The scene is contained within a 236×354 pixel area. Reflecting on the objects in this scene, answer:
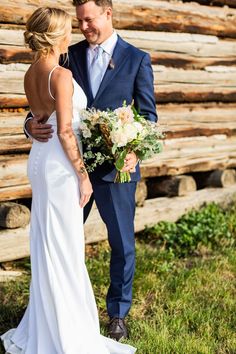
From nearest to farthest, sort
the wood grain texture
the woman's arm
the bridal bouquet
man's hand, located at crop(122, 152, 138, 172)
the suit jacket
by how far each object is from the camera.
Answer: the woman's arm
the bridal bouquet
man's hand, located at crop(122, 152, 138, 172)
the suit jacket
the wood grain texture

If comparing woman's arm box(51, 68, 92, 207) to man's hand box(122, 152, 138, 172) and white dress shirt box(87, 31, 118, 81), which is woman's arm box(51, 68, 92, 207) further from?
white dress shirt box(87, 31, 118, 81)

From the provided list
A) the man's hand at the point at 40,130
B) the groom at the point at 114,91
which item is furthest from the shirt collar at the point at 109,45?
the man's hand at the point at 40,130

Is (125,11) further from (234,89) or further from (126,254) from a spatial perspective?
(126,254)

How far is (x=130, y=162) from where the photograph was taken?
405 cm

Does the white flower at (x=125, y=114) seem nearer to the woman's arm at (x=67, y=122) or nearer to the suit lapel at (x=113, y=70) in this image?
the woman's arm at (x=67, y=122)

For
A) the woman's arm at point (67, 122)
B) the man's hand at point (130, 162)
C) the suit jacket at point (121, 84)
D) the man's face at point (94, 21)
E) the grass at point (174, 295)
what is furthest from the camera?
the grass at point (174, 295)

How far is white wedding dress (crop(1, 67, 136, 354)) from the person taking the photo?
3.93 metres

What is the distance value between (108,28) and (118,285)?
1.63 meters

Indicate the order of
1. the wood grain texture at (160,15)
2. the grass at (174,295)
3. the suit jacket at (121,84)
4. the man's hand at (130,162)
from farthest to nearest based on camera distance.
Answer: the wood grain texture at (160,15) → the grass at (174,295) → the suit jacket at (121,84) → the man's hand at (130,162)

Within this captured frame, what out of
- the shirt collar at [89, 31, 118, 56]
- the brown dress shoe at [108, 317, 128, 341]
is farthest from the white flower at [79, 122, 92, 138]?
the brown dress shoe at [108, 317, 128, 341]

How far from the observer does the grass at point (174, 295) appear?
14.5ft

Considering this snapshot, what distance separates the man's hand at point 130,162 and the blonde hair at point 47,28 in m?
0.77

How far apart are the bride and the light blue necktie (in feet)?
1.06

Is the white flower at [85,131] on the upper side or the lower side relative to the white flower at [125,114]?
lower
